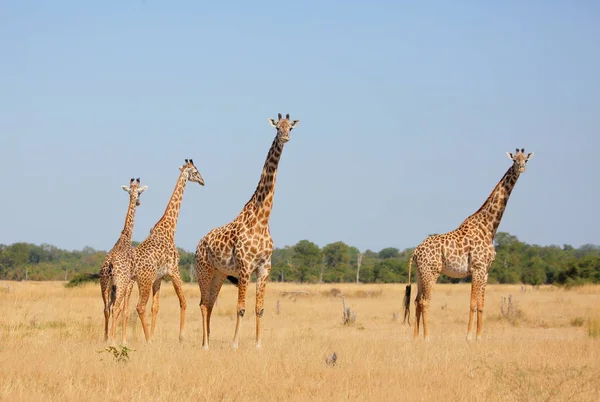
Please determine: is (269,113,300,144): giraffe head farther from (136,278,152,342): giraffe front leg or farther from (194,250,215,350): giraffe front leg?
(136,278,152,342): giraffe front leg

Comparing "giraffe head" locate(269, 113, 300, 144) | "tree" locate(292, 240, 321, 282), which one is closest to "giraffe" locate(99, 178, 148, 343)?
"giraffe head" locate(269, 113, 300, 144)

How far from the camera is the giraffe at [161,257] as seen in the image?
46.6 ft

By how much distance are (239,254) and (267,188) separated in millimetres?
1181

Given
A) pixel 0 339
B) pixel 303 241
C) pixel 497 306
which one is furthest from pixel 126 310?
pixel 303 241

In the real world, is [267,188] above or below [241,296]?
above

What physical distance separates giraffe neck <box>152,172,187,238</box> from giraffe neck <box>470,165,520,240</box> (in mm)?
5317

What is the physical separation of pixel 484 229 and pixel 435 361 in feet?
15.2

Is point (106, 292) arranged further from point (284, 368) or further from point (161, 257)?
point (284, 368)

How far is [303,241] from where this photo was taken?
72875mm

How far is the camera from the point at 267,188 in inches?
537

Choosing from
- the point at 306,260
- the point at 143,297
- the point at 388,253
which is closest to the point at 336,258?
the point at 306,260

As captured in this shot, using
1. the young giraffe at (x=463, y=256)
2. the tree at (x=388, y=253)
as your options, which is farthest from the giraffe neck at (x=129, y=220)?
the tree at (x=388, y=253)

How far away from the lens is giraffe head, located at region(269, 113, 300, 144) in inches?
527

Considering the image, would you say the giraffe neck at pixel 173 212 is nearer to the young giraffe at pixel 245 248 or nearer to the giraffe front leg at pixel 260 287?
the young giraffe at pixel 245 248
